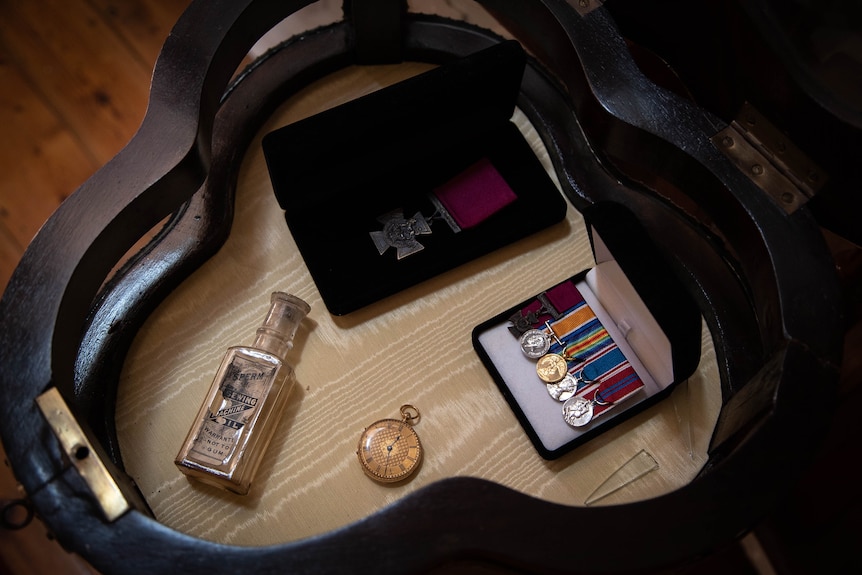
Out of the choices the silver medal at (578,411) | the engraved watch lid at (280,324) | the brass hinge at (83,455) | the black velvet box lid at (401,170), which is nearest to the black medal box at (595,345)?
the silver medal at (578,411)

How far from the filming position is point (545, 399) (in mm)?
870

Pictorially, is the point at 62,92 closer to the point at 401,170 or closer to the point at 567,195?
the point at 401,170

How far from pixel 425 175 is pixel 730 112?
0.37 meters

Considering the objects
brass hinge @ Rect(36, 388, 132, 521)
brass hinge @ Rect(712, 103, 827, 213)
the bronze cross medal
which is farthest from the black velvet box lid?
brass hinge @ Rect(36, 388, 132, 521)

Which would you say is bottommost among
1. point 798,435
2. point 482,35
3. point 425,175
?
point 798,435

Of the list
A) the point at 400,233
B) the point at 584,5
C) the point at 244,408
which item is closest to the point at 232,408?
the point at 244,408

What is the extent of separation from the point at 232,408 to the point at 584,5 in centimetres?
59

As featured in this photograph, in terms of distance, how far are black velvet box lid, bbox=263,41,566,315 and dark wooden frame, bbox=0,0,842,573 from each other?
0.07 m

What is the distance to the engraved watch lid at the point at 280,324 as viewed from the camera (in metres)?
0.85

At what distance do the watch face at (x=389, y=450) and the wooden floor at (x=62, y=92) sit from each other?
816mm

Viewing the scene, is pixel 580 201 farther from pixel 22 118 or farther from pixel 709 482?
pixel 22 118

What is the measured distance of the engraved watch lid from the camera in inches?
33.7

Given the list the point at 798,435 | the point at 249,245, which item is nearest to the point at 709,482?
the point at 798,435

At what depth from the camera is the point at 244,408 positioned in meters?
0.82
